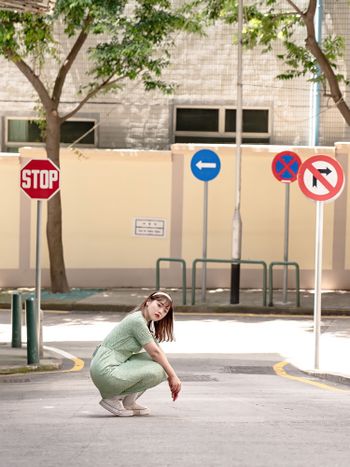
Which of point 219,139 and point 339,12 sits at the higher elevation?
point 339,12

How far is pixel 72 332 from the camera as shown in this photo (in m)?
20.2

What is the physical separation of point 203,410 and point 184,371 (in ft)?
15.0

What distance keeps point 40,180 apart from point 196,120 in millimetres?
13120

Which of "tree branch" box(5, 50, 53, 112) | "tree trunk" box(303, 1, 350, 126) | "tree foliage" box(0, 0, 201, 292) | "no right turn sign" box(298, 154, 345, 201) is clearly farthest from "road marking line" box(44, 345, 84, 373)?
"tree trunk" box(303, 1, 350, 126)

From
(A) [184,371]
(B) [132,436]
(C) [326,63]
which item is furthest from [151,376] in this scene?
(C) [326,63]

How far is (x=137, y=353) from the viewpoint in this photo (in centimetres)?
1002

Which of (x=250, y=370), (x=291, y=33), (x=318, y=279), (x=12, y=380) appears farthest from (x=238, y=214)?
(x=12, y=380)

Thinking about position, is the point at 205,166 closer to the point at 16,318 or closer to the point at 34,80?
the point at 34,80

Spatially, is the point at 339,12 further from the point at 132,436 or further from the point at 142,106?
the point at 132,436

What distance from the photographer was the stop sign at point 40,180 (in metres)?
16.7

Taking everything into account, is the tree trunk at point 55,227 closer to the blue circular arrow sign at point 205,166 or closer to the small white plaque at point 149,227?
the small white plaque at point 149,227

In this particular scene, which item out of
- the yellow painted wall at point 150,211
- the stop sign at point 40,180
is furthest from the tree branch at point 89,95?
the stop sign at point 40,180

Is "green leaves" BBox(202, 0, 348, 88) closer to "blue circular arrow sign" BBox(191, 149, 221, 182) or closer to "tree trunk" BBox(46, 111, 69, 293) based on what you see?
"blue circular arrow sign" BBox(191, 149, 221, 182)

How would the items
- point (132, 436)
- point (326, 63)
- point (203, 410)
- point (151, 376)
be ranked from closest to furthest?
point (132, 436), point (151, 376), point (203, 410), point (326, 63)
